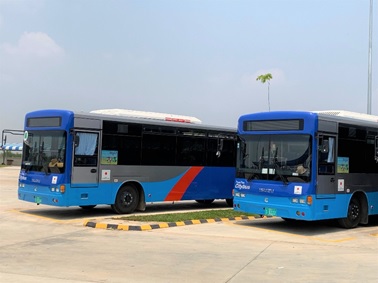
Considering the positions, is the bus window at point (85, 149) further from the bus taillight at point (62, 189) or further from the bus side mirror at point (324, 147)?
the bus side mirror at point (324, 147)

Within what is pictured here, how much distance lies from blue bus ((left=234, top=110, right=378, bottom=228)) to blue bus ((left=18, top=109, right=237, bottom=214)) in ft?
11.1

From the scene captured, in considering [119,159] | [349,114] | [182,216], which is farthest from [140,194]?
[349,114]

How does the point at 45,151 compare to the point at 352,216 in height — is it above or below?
above

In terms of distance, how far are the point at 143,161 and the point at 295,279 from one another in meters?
8.31

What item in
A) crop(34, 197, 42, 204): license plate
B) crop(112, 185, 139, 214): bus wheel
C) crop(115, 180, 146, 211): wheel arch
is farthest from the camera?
crop(115, 180, 146, 211): wheel arch

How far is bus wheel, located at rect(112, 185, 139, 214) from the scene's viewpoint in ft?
47.0

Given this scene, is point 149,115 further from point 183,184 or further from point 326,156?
point 326,156

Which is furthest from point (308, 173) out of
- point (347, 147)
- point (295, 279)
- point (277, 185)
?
point (295, 279)

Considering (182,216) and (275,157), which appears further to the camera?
(182,216)

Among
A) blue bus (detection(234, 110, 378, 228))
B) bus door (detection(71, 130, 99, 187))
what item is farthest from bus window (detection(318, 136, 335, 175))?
bus door (detection(71, 130, 99, 187))

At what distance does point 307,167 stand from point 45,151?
719 centimetres

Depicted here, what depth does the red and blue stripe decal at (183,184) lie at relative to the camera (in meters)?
15.7

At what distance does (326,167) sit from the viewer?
38.7ft

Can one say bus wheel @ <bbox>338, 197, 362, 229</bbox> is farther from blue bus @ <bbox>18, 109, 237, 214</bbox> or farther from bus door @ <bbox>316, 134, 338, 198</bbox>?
blue bus @ <bbox>18, 109, 237, 214</bbox>
